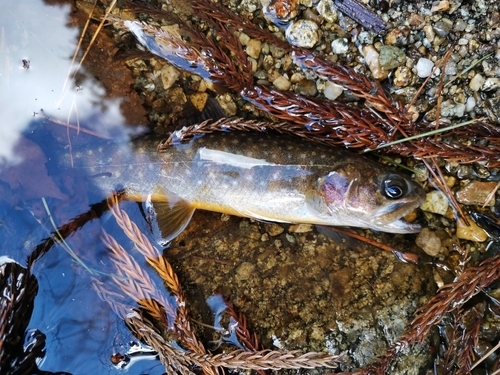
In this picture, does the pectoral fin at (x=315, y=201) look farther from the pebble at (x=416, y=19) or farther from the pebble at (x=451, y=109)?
the pebble at (x=416, y=19)

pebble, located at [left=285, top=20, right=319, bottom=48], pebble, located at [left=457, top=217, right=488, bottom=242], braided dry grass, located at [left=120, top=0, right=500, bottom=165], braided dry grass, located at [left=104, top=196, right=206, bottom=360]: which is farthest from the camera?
pebble, located at [left=457, top=217, right=488, bottom=242]

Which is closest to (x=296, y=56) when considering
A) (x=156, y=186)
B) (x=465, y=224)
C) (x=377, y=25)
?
(x=377, y=25)

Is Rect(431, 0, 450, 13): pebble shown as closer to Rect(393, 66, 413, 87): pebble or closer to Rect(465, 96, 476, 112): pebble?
Rect(393, 66, 413, 87): pebble

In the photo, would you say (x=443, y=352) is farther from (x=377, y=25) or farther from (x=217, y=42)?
(x=217, y=42)

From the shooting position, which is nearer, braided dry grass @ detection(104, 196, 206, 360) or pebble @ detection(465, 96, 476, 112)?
braided dry grass @ detection(104, 196, 206, 360)

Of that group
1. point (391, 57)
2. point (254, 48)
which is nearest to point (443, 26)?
point (391, 57)

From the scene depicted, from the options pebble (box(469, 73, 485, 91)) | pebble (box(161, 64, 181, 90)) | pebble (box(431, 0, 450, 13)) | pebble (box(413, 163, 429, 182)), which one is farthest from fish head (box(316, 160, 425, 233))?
pebble (box(161, 64, 181, 90))

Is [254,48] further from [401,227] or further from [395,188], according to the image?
[401,227]
